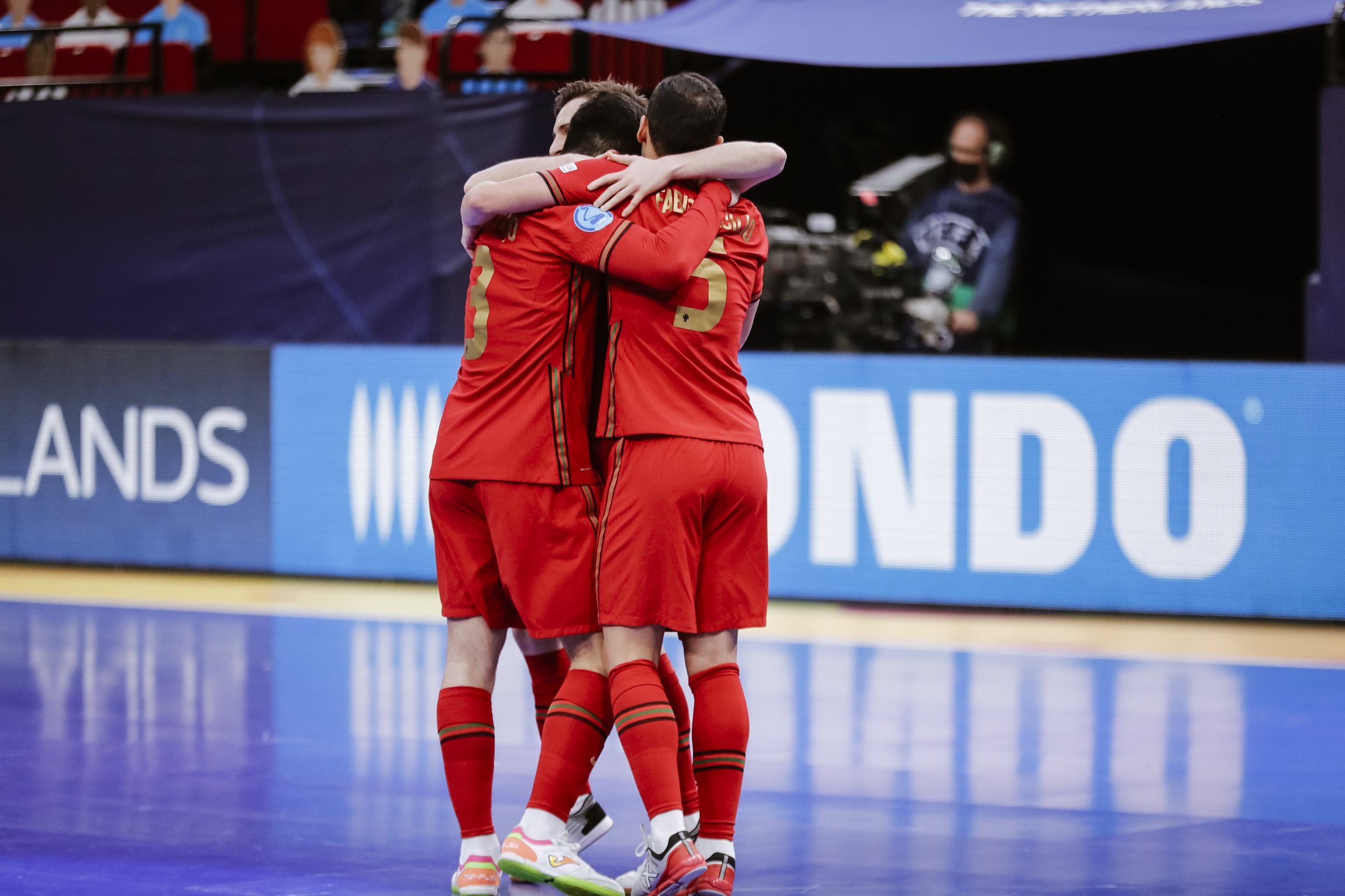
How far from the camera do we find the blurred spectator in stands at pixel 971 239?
9398 mm

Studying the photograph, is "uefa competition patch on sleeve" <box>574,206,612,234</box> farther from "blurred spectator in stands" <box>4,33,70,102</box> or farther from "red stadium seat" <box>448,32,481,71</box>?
"blurred spectator in stands" <box>4,33,70,102</box>

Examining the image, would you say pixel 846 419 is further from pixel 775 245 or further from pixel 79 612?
pixel 79 612

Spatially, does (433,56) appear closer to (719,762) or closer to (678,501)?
(678,501)

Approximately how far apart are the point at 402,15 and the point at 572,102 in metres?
8.34

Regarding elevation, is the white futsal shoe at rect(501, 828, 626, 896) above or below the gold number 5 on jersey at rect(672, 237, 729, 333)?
below

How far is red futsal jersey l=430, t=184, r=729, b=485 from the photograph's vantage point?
4137 millimetres

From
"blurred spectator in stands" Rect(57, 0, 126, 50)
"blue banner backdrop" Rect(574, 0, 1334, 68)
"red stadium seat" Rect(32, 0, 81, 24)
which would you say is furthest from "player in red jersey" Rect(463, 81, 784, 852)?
"red stadium seat" Rect(32, 0, 81, 24)

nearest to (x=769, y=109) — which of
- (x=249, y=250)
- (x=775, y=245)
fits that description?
(x=775, y=245)

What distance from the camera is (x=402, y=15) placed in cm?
1226

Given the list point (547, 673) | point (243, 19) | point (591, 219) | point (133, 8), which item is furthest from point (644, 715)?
point (133, 8)

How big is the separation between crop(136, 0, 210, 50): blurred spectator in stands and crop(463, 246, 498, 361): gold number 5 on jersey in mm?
8153

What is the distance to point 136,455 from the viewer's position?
973 cm

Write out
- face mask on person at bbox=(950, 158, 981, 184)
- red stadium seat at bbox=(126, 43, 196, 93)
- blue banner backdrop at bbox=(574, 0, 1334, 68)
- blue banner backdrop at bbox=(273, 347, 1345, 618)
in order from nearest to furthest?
1. blue banner backdrop at bbox=(273, 347, 1345, 618)
2. blue banner backdrop at bbox=(574, 0, 1334, 68)
3. face mask on person at bbox=(950, 158, 981, 184)
4. red stadium seat at bbox=(126, 43, 196, 93)

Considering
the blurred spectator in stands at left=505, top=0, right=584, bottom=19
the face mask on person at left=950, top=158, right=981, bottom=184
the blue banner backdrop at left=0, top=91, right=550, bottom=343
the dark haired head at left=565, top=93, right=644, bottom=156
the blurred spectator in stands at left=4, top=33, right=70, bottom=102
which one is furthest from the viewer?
the blurred spectator in stands at left=4, top=33, right=70, bottom=102
